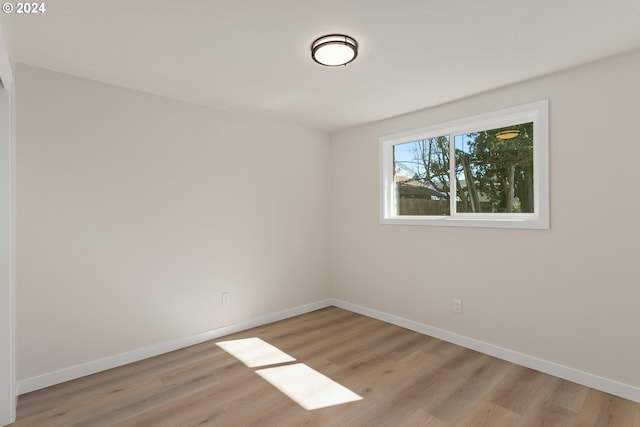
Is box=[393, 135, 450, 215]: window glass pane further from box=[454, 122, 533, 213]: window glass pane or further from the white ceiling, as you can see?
the white ceiling

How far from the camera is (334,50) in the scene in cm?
210

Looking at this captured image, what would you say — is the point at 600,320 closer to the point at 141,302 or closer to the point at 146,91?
the point at 141,302

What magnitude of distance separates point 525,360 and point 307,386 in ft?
6.01

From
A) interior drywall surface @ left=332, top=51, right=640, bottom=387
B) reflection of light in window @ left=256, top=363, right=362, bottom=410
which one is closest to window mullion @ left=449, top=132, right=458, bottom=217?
interior drywall surface @ left=332, top=51, right=640, bottom=387

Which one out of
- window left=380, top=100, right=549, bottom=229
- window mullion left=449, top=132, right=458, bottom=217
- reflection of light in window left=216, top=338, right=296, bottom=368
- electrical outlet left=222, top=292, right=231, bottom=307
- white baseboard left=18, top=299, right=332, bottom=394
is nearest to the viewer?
white baseboard left=18, top=299, right=332, bottom=394

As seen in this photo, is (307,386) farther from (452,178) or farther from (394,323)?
(452,178)

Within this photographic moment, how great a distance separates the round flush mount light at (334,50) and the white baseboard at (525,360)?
2703 mm

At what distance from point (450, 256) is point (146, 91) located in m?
3.25

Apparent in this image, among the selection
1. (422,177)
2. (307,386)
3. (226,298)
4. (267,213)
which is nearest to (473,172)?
(422,177)

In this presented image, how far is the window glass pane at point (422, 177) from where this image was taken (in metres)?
3.46

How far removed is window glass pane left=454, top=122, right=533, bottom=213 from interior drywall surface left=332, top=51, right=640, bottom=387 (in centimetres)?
24

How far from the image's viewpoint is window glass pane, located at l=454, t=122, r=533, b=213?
2832mm

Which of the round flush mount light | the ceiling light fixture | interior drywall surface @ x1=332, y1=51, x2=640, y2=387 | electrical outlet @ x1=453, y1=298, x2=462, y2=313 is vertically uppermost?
the round flush mount light

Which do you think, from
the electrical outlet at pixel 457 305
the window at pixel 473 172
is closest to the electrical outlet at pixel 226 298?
the window at pixel 473 172
